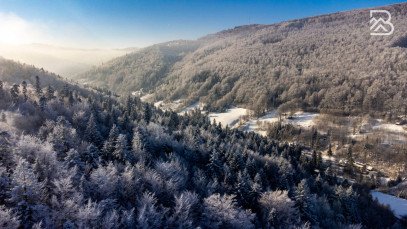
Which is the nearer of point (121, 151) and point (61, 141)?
point (61, 141)

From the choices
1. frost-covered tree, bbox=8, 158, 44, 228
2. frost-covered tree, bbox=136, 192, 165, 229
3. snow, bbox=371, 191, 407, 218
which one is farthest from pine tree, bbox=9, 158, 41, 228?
snow, bbox=371, 191, 407, 218

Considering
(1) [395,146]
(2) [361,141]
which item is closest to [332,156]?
(2) [361,141]

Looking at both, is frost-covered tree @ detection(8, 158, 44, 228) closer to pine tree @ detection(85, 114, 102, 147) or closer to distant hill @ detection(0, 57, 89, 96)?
pine tree @ detection(85, 114, 102, 147)

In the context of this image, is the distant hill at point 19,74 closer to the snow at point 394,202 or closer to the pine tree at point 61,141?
the pine tree at point 61,141

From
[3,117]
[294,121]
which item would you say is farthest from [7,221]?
[294,121]

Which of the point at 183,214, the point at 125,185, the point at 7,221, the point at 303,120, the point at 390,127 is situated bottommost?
the point at 390,127

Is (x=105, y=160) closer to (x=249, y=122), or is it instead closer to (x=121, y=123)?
(x=121, y=123)

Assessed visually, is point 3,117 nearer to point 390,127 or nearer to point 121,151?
point 121,151

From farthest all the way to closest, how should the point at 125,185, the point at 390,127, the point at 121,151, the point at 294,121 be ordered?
1. the point at 294,121
2. the point at 390,127
3. the point at 121,151
4. the point at 125,185
